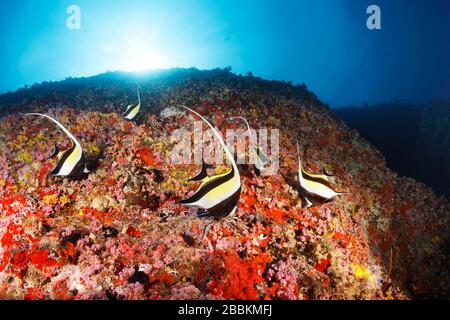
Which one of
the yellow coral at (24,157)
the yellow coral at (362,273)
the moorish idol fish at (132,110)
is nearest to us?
the yellow coral at (362,273)

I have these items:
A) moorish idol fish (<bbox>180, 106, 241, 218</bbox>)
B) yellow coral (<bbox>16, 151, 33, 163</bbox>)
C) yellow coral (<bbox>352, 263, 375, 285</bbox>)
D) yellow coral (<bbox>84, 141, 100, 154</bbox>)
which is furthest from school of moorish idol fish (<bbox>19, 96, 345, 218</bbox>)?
yellow coral (<bbox>16, 151, 33, 163</bbox>)

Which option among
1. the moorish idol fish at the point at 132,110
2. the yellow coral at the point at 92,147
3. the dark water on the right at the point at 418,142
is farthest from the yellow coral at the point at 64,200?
the dark water on the right at the point at 418,142

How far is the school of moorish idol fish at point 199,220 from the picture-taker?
338 cm

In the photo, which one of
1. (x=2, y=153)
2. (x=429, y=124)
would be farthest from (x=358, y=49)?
(x=2, y=153)

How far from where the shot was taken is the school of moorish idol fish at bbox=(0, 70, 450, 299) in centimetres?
338

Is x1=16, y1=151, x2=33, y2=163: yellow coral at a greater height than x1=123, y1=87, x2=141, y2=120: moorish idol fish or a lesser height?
lesser

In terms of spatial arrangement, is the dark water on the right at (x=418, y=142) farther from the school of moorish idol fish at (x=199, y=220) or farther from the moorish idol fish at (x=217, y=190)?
the moorish idol fish at (x=217, y=190)

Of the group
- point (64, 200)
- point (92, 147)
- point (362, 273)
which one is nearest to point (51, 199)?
point (64, 200)

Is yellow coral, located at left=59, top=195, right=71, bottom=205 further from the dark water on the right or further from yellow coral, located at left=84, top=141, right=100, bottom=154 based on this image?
the dark water on the right

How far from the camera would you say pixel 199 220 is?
4.09 metres

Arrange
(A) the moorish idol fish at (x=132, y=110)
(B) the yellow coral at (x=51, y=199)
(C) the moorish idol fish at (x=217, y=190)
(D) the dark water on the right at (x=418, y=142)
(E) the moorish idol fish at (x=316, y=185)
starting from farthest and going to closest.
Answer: (D) the dark water on the right at (x=418, y=142) < (A) the moorish idol fish at (x=132, y=110) < (B) the yellow coral at (x=51, y=199) < (E) the moorish idol fish at (x=316, y=185) < (C) the moorish idol fish at (x=217, y=190)

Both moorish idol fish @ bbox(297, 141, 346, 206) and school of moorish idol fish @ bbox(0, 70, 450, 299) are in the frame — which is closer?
school of moorish idol fish @ bbox(0, 70, 450, 299)
